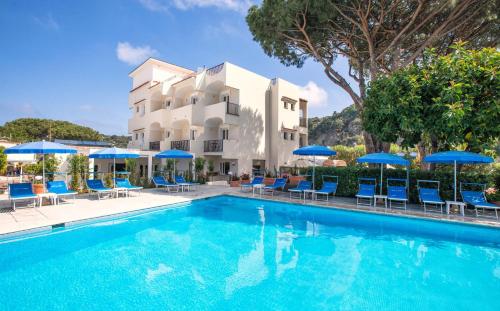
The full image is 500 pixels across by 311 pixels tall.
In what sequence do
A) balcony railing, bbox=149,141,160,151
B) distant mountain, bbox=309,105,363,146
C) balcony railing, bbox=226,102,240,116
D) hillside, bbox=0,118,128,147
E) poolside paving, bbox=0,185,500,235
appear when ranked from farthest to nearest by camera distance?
distant mountain, bbox=309,105,363,146
hillside, bbox=0,118,128,147
balcony railing, bbox=149,141,160,151
balcony railing, bbox=226,102,240,116
poolside paving, bbox=0,185,500,235

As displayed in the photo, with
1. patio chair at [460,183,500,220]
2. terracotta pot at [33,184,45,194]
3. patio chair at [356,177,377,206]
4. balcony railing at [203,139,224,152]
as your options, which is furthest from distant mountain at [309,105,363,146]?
terracotta pot at [33,184,45,194]

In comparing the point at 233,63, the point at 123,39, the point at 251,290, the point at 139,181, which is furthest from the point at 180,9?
the point at 251,290

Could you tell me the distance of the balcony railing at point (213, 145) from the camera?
70.3ft

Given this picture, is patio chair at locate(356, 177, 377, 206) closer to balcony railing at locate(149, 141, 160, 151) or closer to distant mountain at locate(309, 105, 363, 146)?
balcony railing at locate(149, 141, 160, 151)

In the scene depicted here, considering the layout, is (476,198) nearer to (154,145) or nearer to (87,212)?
(87,212)

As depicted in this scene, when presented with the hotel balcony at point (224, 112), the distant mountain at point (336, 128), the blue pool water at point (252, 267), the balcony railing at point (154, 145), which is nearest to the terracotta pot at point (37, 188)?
the blue pool water at point (252, 267)

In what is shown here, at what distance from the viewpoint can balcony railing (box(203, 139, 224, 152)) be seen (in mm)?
21438

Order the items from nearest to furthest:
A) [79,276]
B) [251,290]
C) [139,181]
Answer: [251,290] → [79,276] → [139,181]

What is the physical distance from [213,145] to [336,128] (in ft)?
172

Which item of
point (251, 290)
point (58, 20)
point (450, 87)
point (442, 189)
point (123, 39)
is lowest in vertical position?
point (251, 290)

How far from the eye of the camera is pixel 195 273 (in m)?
5.32

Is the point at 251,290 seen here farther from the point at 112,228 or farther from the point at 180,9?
the point at 180,9

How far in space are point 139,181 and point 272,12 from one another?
1454cm

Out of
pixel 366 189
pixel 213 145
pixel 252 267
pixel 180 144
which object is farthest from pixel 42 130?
pixel 252 267
